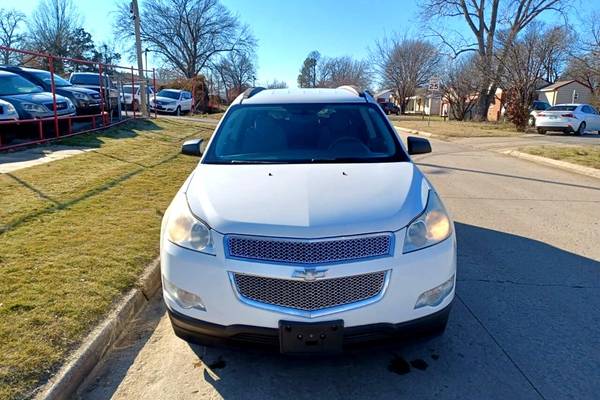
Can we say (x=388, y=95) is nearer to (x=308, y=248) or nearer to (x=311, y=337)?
(x=308, y=248)

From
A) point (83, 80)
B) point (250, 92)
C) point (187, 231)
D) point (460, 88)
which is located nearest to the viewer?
point (187, 231)

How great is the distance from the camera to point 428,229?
272 cm

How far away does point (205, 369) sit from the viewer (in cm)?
287

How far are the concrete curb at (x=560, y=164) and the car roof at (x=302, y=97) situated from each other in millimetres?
8282

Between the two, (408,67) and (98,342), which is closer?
(98,342)

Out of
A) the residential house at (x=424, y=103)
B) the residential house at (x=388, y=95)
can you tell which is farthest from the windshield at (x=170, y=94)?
the residential house at (x=388, y=95)

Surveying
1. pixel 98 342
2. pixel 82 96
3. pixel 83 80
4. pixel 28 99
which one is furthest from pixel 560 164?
pixel 83 80

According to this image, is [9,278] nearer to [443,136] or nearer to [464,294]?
[464,294]

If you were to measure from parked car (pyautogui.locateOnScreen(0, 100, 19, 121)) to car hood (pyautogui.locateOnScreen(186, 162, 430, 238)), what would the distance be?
Answer: 357 inches

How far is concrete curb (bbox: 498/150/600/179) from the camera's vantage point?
10.4 metres

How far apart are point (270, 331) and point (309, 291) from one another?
0.32m

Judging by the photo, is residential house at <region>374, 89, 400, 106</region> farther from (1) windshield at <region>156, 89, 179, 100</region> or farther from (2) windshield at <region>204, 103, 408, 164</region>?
(2) windshield at <region>204, 103, 408, 164</region>

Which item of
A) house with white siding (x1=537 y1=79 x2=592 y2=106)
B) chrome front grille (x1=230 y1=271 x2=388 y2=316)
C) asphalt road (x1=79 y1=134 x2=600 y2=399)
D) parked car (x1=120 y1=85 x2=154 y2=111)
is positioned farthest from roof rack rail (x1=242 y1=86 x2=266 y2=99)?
house with white siding (x1=537 y1=79 x2=592 y2=106)

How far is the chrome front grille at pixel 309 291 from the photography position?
96.3 inches
